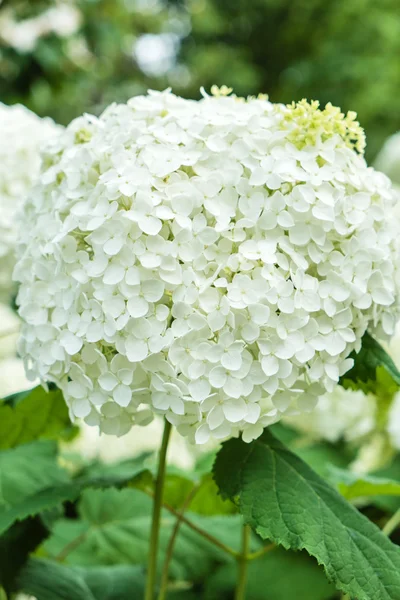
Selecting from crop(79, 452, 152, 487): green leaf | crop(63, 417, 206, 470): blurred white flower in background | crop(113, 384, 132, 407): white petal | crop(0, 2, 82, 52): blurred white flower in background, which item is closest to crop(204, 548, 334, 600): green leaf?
crop(79, 452, 152, 487): green leaf

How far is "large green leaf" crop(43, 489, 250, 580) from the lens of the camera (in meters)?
1.47

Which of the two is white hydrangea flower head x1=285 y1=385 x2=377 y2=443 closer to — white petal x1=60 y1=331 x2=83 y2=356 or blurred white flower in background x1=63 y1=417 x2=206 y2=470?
blurred white flower in background x1=63 y1=417 x2=206 y2=470

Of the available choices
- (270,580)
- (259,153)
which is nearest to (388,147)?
(270,580)

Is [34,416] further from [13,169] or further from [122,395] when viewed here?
[13,169]

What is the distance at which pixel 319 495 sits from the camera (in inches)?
38.9

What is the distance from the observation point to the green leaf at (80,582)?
1248 millimetres

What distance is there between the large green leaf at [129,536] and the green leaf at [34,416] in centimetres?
30

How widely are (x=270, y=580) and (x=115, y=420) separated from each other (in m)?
0.78

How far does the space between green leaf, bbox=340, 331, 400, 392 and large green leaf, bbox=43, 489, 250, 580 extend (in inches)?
21.2

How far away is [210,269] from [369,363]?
0.94ft

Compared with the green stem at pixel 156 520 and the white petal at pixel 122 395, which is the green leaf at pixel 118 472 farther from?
the white petal at pixel 122 395

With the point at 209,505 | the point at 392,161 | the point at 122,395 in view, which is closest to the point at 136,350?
the point at 122,395

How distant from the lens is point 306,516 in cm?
93

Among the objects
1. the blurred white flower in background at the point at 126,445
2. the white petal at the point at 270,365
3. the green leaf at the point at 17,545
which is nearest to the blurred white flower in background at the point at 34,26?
the blurred white flower in background at the point at 126,445
